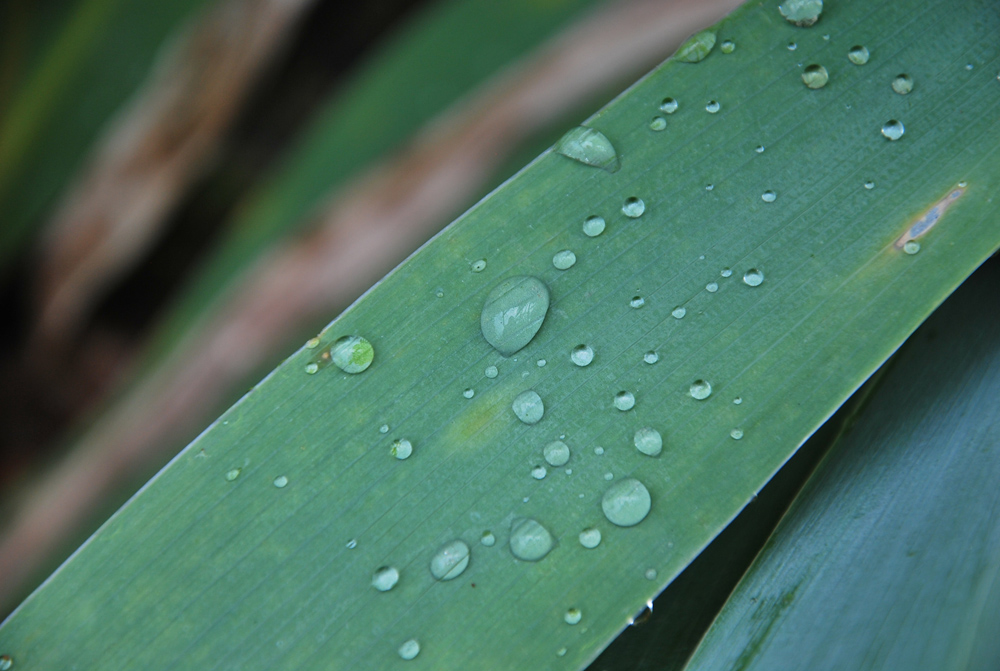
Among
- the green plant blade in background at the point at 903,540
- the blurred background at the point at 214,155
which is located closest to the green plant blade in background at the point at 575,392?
the green plant blade in background at the point at 903,540

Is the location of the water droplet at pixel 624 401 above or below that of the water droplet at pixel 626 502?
above

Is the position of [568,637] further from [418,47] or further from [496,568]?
[418,47]

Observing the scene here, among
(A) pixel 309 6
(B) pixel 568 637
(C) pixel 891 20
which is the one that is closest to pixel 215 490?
(B) pixel 568 637

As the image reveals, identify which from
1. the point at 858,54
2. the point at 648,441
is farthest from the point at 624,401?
the point at 858,54

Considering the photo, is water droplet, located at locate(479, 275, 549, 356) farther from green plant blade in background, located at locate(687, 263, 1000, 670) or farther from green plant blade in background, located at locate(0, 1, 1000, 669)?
green plant blade in background, located at locate(687, 263, 1000, 670)

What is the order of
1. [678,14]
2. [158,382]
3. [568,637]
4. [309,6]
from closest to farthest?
[568,637]
[678,14]
[158,382]
[309,6]

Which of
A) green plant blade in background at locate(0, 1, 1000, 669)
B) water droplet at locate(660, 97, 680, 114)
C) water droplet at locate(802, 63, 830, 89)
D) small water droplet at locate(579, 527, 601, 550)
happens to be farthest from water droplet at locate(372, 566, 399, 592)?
water droplet at locate(802, 63, 830, 89)

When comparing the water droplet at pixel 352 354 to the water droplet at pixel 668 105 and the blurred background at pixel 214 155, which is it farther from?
the blurred background at pixel 214 155
